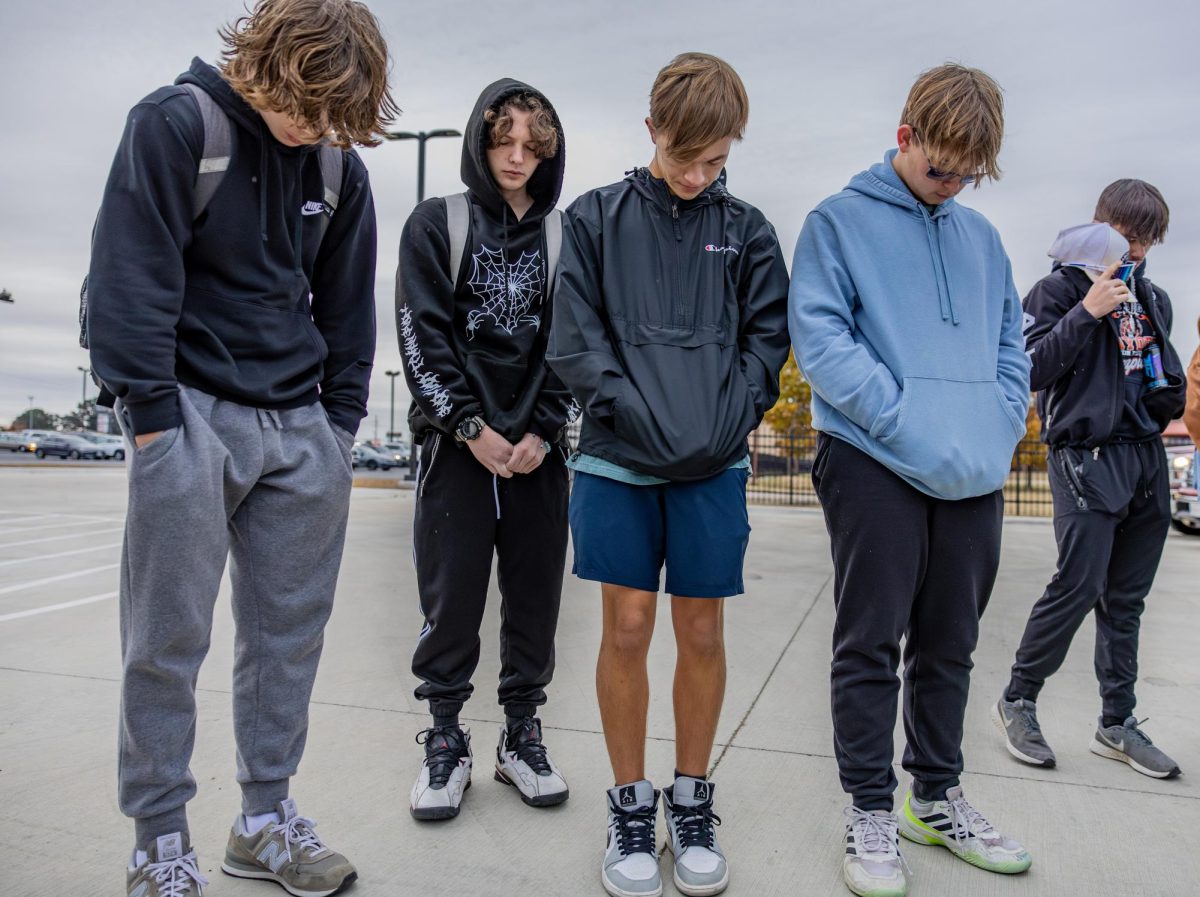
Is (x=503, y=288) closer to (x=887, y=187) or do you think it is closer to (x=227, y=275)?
(x=227, y=275)

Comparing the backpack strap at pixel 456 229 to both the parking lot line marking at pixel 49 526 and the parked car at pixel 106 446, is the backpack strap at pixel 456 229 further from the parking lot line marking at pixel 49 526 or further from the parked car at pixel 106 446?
the parked car at pixel 106 446

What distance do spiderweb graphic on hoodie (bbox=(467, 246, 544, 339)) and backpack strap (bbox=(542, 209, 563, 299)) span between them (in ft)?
0.09

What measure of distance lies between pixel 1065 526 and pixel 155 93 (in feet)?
9.60

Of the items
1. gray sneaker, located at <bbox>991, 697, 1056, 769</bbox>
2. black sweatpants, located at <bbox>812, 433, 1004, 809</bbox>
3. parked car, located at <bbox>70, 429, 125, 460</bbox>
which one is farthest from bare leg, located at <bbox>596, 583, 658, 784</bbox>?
parked car, located at <bbox>70, 429, 125, 460</bbox>

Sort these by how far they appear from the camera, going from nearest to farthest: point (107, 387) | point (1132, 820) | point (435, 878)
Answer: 1. point (107, 387)
2. point (435, 878)
3. point (1132, 820)

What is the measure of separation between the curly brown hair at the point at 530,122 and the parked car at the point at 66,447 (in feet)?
152

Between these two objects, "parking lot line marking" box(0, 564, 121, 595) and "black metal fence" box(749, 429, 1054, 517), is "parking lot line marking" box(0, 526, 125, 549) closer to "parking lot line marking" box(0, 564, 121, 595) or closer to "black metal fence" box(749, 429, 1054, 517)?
"parking lot line marking" box(0, 564, 121, 595)

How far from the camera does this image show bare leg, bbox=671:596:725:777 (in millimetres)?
2367

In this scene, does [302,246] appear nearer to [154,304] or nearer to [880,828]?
[154,304]

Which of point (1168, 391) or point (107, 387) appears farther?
point (1168, 391)

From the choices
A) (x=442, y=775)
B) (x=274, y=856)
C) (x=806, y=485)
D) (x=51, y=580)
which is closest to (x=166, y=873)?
(x=274, y=856)

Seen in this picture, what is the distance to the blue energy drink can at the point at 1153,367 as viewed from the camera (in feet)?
10.3

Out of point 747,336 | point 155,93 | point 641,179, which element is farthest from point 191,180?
point 747,336

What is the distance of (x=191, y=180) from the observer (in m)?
2.04
